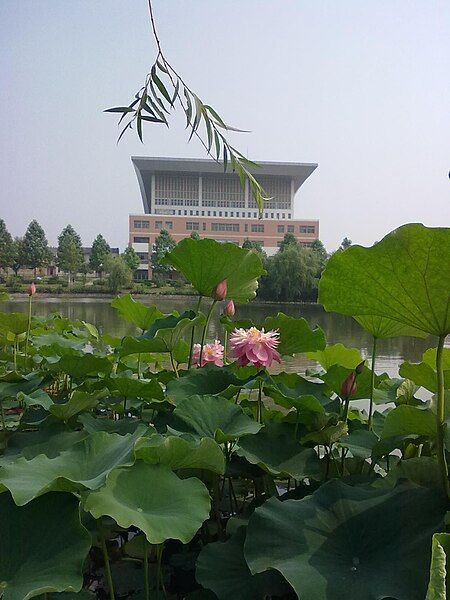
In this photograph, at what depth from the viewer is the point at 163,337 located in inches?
35.9

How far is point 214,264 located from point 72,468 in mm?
479

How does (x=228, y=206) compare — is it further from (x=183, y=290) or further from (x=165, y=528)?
(x=165, y=528)

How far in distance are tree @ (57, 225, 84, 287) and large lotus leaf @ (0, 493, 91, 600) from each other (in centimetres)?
2629

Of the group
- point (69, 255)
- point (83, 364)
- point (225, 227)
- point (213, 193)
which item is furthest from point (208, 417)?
point (213, 193)

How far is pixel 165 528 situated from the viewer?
1.65 ft

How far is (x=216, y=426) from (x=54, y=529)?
269 millimetres

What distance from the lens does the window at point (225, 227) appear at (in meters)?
37.4

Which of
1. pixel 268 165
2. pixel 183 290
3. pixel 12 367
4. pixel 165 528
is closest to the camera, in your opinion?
pixel 165 528

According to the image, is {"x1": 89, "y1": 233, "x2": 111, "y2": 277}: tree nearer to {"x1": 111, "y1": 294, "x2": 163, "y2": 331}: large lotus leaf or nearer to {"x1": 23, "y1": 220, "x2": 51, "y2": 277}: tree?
{"x1": 23, "y1": 220, "x2": 51, "y2": 277}: tree

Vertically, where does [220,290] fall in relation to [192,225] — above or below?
below

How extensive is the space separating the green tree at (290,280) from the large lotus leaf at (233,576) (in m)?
12.1

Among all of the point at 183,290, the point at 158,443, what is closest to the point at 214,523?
the point at 158,443

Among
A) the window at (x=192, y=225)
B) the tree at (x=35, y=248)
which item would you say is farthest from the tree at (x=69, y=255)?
the window at (x=192, y=225)

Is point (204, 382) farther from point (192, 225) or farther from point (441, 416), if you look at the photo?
point (192, 225)
